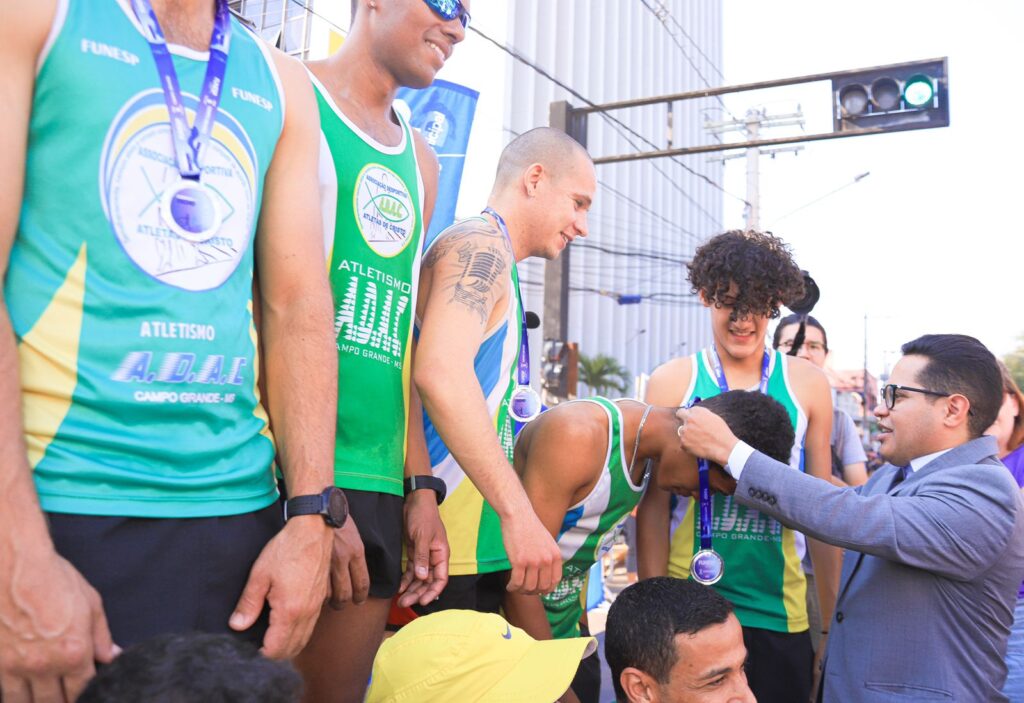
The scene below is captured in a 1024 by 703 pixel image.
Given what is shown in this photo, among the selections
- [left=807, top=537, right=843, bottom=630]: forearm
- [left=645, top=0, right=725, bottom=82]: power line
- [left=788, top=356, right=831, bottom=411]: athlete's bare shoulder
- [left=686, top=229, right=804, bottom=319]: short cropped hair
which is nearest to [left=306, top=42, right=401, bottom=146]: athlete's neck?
[left=686, top=229, right=804, bottom=319]: short cropped hair

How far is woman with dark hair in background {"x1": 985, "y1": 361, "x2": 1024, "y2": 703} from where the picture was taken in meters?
3.74

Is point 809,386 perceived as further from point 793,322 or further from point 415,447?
point 793,322

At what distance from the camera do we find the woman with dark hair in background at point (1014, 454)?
3.74 meters

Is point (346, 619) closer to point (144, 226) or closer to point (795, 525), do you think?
Result: point (144, 226)

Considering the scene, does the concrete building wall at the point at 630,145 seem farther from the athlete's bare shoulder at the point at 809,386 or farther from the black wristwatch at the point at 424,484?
the black wristwatch at the point at 424,484

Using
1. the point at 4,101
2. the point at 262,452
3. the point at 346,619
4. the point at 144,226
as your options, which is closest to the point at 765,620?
the point at 346,619

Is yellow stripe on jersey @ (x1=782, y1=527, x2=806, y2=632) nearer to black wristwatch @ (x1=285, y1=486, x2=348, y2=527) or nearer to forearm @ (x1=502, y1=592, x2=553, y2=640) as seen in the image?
forearm @ (x1=502, y1=592, x2=553, y2=640)

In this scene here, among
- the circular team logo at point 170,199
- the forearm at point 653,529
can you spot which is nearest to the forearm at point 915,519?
the forearm at point 653,529

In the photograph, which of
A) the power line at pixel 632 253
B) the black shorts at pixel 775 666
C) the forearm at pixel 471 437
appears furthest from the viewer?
the power line at pixel 632 253

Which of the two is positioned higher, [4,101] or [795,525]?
[4,101]

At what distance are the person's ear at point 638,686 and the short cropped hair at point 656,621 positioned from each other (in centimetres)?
2

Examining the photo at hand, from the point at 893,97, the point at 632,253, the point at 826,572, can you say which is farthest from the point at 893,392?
the point at 632,253

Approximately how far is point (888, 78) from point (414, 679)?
10.1 meters

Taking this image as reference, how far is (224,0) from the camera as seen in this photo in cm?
185
